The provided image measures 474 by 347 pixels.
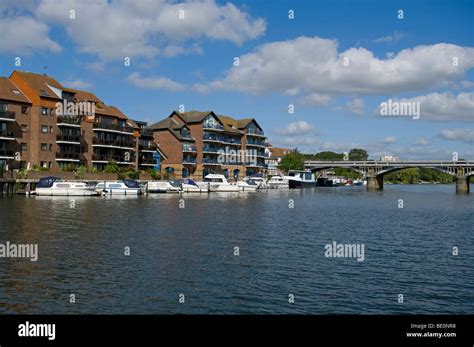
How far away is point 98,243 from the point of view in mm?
31547

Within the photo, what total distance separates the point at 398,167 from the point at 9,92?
110360 mm

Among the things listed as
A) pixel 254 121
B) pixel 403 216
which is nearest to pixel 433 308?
pixel 403 216

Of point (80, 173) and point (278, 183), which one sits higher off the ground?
point (80, 173)

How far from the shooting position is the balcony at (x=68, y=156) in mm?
94938

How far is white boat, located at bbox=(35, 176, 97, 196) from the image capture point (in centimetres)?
7806

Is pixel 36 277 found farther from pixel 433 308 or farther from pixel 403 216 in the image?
pixel 403 216

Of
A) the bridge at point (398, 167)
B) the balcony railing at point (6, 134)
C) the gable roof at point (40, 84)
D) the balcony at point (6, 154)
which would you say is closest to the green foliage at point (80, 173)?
the balcony at point (6, 154)

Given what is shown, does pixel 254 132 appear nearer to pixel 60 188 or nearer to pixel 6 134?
pixel 6 134

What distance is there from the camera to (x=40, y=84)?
96062 mm

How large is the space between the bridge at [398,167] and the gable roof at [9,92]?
10227cm

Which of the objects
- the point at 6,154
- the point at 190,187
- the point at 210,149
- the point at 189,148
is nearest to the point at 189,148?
the point at 189,148

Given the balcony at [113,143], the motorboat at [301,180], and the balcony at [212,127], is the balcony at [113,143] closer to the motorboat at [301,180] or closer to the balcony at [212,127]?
the balcony at [212,127]

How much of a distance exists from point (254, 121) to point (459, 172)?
205 ft

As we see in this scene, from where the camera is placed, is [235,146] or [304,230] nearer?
[304,230]
